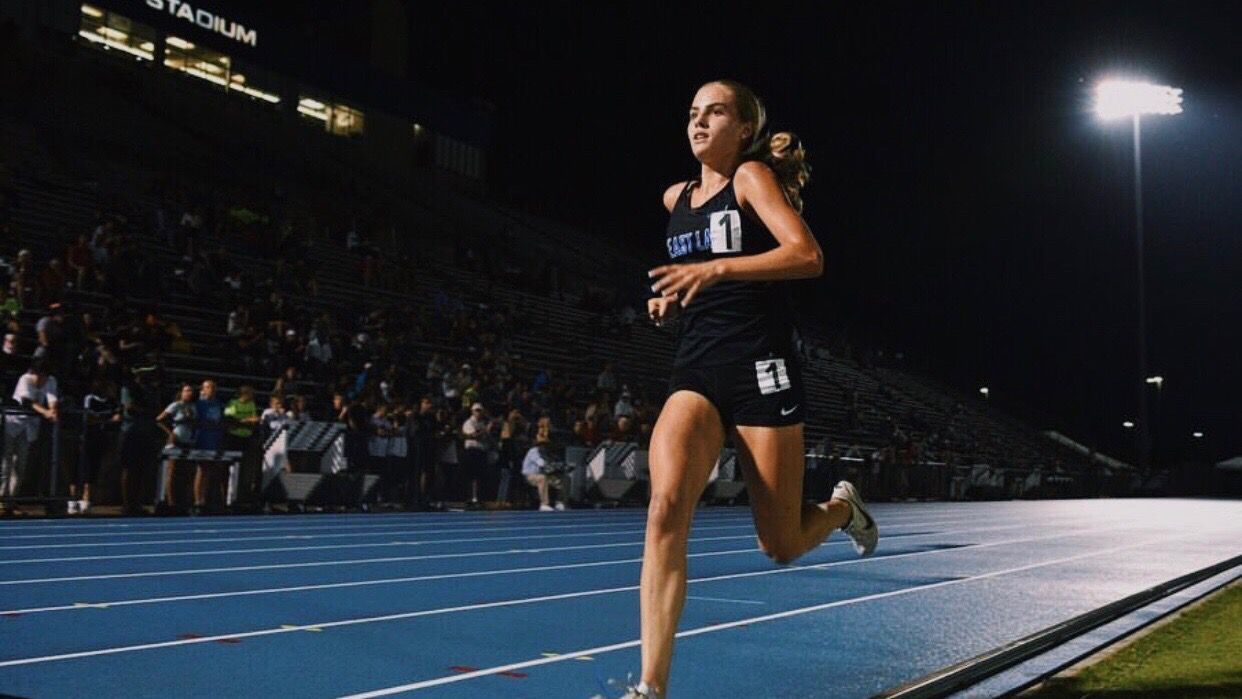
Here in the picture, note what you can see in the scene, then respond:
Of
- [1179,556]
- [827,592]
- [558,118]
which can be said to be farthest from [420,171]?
[827,592]

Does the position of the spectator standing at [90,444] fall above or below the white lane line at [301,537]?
above

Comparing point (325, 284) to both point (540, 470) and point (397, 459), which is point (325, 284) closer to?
point (540, 470)

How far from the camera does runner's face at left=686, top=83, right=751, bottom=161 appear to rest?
12.9ft

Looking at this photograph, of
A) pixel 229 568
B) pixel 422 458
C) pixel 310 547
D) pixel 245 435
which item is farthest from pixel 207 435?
pixel 229 568

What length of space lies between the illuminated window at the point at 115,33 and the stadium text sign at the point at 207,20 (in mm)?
824

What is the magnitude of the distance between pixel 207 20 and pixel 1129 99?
92.2ft

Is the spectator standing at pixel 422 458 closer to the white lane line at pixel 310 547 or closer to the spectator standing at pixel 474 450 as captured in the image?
the spectator standing at pixel 474 450

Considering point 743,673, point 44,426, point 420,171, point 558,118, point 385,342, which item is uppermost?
point 558,118

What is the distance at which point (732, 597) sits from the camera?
752 cm

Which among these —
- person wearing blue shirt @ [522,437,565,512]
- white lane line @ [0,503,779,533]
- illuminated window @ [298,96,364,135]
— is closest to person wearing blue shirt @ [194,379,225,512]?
white lane line @ [0,503,779,533]

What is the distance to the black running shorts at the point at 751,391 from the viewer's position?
12.5ft

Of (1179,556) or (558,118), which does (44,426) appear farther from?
(558,118)

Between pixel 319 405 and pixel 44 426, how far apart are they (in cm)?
560

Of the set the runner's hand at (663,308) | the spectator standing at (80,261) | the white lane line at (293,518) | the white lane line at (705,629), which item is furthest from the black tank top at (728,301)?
the spectator standing at (80,261)
